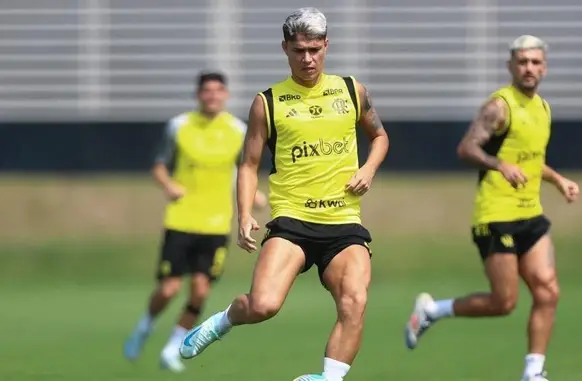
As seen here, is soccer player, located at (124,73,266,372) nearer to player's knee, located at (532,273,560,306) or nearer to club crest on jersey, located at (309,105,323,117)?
player's knee, located at (532,273,560,306)

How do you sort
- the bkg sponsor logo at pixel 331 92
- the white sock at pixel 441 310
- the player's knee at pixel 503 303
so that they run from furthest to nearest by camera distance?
the white sock at pixel 441 310 → the player's knee at pixel 503 303 → the bkg sponsor logo at pixel 331 92

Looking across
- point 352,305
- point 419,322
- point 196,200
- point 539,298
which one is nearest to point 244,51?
point 196,200

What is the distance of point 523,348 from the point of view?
1338cm

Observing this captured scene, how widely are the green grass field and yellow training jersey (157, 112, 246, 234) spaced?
47.5 inches

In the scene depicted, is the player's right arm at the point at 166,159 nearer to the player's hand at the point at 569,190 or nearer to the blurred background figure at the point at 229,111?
the blurred background figure at the point at 229,111

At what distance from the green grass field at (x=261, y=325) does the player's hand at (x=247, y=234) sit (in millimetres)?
2599

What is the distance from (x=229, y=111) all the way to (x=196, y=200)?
962 cm

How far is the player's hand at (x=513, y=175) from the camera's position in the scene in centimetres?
1005

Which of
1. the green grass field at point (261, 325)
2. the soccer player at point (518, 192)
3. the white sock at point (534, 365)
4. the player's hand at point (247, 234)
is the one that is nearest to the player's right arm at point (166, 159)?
the green grass field at point (261, 325)

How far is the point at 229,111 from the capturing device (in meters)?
23.2

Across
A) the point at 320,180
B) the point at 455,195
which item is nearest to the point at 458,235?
the point at 455,195

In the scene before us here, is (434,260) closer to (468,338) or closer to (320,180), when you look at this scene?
(468,338)

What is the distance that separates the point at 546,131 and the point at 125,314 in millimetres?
7569

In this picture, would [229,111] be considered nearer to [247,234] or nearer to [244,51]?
[244,51]
